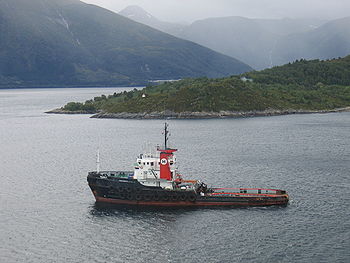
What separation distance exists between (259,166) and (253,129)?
55.7 meters

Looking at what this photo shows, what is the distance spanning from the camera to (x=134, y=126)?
159m

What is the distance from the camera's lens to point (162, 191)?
203ft

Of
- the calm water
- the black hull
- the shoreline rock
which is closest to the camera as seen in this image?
the calm water

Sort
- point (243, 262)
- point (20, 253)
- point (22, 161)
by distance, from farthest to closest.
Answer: point (22, 161) < point (20, 253) < point (243, 262)

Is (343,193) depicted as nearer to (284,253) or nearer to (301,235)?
(301,235)

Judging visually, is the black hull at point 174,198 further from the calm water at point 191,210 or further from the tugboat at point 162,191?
the calm water at point 191,210

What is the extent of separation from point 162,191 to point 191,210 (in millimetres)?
4280

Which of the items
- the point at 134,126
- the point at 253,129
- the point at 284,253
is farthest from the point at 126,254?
the point at 134,126

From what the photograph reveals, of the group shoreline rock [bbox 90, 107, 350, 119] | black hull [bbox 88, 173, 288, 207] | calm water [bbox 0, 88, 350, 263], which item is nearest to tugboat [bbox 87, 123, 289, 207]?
black hull [bbox 88, 173, 288, 207]

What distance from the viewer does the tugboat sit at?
2442 inches

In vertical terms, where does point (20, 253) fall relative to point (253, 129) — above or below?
below

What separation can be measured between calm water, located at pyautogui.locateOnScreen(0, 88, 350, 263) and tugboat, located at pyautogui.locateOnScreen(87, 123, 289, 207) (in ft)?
5.21

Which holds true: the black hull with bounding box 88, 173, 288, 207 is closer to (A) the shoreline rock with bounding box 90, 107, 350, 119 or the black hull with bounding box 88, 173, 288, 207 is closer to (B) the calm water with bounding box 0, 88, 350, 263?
(B) the calm water with bounding box 0, 88, 350, 263

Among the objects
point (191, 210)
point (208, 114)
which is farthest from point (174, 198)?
point (208, 114)
